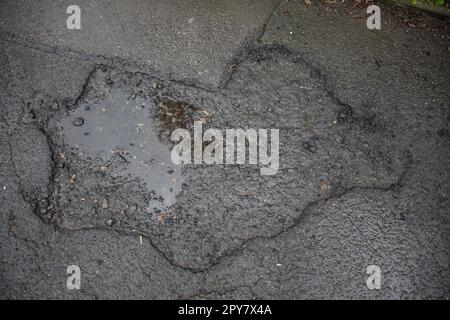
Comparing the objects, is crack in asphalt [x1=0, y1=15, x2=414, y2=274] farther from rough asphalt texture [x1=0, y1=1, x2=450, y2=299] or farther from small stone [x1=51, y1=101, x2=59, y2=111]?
small stone [x1=51, y1=101, x2=59, y2=111]

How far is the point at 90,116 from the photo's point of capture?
3.34 metres

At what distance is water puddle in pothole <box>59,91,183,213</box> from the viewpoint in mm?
3105

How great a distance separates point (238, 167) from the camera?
10.3 feet

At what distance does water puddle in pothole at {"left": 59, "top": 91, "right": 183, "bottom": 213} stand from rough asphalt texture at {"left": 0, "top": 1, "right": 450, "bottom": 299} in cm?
6

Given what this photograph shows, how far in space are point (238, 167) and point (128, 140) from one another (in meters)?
0.85

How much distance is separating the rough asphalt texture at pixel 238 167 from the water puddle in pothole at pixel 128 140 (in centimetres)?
6

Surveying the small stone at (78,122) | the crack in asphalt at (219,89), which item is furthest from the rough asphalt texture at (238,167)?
the small stone at (78,122)

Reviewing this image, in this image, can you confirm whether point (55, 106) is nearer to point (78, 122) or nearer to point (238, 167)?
point (78, 122)

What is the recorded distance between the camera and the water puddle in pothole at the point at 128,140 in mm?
3105

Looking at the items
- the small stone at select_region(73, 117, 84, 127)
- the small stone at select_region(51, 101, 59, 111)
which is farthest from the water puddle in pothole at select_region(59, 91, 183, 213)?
the small stone at select_region(51, 101, 59, 111)

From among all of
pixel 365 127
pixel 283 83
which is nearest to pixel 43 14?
pixel 283 83

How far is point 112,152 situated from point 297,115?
4.70 ft

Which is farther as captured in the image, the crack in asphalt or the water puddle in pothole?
the water puddle in pothole
